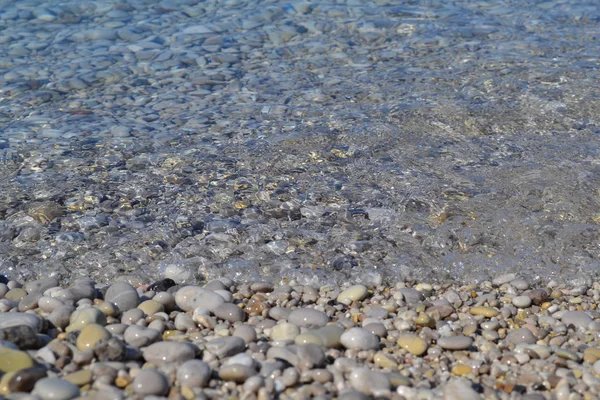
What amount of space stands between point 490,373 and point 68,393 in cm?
158

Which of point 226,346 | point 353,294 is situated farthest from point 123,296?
point 353,294

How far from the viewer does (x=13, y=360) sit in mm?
2682

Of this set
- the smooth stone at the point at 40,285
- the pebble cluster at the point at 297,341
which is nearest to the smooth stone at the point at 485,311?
the pebble cluster at the point at 297,341

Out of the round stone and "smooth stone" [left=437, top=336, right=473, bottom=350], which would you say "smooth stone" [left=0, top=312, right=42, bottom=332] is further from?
"smooth stone" [left=437, top=336, right=473, bottom=350]

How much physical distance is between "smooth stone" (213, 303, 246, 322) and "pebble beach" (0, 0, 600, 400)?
14 mm

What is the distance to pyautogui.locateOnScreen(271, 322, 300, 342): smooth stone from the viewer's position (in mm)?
3080

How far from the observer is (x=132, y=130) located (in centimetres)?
540

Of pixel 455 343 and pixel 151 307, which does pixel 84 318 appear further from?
pixel 455 343

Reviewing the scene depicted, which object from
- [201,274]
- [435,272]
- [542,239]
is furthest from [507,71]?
[201,274]

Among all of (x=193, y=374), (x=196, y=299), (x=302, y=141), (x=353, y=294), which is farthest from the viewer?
(x=302, y=141)

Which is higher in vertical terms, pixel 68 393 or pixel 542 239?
pixel 68 393

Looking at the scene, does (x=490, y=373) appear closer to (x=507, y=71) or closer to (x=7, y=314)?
(x=7, y=314)

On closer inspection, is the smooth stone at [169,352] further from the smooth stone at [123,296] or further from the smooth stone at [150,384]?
the smooth stone at [123,296]

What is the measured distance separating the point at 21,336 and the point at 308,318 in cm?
119
